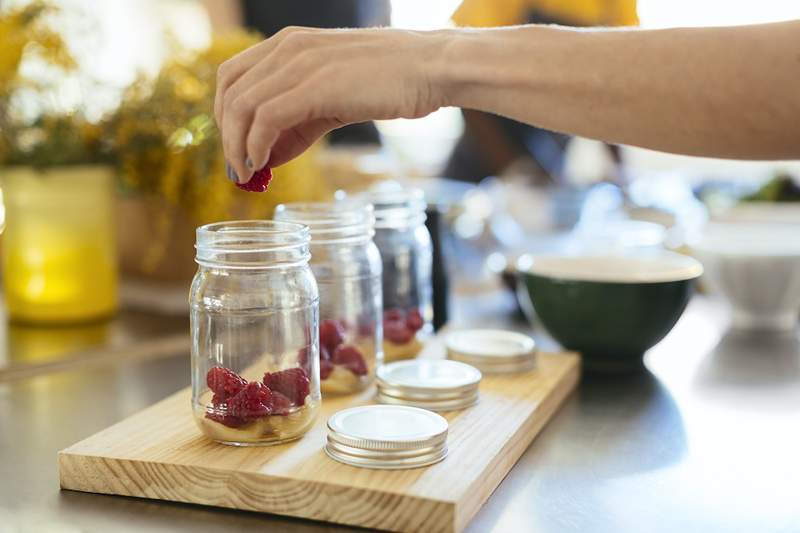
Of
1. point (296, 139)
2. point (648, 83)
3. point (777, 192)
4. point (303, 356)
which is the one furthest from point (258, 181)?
point (777, 192)

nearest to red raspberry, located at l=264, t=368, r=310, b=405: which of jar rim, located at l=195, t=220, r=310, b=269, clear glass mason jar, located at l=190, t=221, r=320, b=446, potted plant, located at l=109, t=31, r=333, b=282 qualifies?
clear glass mason jar, located at l=190, t=221, r=320, b=446

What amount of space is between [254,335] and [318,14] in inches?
107

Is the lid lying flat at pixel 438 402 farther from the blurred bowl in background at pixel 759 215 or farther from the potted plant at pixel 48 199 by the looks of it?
the blurred bowl in background at pixel 759 215

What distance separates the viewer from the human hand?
0.86 metres

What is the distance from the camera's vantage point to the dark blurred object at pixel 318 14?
3473mm

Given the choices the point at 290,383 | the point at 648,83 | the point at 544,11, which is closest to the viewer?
the point at 648,83

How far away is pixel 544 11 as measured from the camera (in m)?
3.48

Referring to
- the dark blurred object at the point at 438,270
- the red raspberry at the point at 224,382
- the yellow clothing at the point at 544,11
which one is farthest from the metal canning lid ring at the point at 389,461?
the yellow clothing at the point at 544,11

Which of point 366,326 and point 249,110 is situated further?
point 366,326

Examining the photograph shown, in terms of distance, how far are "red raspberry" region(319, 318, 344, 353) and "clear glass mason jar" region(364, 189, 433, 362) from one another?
7.0 inches

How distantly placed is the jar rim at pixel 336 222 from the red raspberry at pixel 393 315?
18 centimetres

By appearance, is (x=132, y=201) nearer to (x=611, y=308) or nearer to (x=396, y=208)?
(x=396, y=208)

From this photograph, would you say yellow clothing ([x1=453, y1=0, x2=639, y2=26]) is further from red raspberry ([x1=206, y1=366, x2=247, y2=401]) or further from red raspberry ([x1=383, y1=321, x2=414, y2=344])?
red raspberry ([x1=206, y1=366, x2=247, y2=401])

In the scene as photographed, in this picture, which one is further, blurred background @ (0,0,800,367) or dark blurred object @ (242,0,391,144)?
dark blurred object @ (242,0,391,144)
